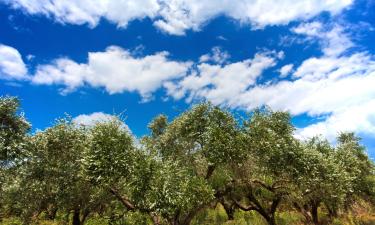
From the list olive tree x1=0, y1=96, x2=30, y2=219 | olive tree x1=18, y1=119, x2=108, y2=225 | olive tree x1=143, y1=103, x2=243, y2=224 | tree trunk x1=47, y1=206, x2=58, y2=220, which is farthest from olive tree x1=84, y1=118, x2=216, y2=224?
tree trunk x1=47, y1=206, x2=58, y2=220

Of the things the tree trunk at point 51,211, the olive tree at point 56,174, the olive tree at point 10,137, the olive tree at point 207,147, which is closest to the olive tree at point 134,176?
the olive tree at point 207,147

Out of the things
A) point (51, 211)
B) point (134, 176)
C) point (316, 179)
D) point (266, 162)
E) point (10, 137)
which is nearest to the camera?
point (134, 176)

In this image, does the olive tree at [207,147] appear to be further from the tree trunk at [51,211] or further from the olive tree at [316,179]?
the tree trunk at [51,211]

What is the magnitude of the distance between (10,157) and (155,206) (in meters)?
14.7

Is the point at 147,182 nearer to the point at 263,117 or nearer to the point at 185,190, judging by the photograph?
the point at 185,190

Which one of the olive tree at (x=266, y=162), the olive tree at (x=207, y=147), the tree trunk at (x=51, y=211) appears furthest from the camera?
the tree trunk at (x=51, y=211)

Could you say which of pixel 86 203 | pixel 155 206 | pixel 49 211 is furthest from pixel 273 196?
pixel 49 211

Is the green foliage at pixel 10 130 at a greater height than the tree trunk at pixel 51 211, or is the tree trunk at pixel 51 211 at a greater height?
the green foliage at pixel 10 130

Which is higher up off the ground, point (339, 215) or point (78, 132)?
point (78, 132)

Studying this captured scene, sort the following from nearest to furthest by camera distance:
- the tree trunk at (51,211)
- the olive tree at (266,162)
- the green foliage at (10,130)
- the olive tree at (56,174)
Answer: the green foliage at (10,130) < the olive tree at (56,174) < the olive tree at (266,162) < the tree trunk at (51,211)

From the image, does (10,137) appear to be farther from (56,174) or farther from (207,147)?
(207,147)

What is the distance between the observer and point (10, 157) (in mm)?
32469

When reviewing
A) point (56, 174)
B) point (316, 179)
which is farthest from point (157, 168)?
point (316, 179)

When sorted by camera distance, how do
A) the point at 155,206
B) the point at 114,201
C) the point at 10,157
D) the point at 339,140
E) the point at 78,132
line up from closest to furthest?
the point at 155,206
the point at 10,157
the point at 114,201
the point at 78,132
the point at 339,140
